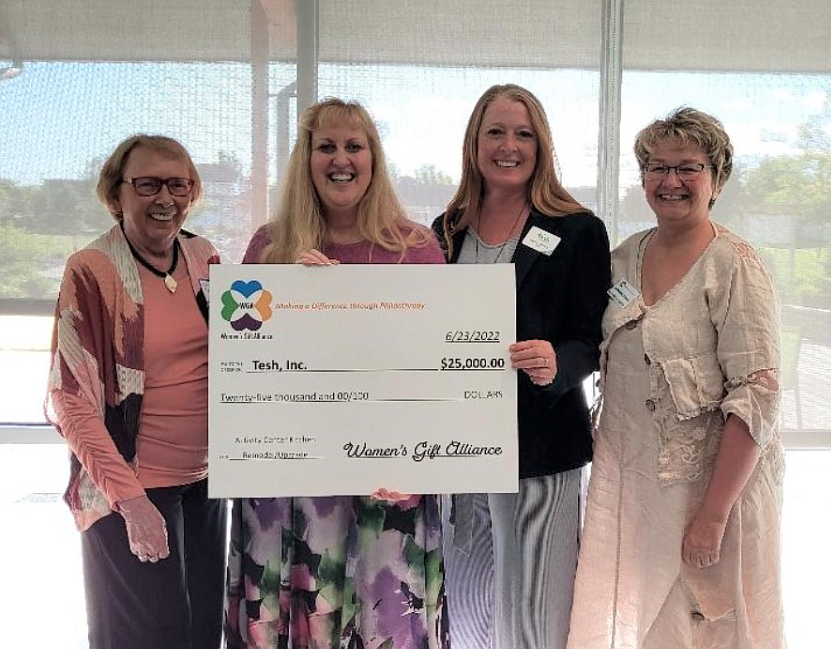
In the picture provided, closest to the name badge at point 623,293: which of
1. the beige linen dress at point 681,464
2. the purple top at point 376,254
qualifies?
the beige linen dress at point 681,464

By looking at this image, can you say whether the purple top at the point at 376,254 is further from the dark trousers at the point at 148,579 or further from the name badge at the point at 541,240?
the dark trousers at the point at 148,579

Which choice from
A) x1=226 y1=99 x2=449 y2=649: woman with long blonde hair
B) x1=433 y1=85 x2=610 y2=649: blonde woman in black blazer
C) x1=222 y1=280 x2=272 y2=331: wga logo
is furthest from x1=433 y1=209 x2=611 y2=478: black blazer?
x1=222 y1=280 x2=272 y2=331: wga logo

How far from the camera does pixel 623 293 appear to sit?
1566mm

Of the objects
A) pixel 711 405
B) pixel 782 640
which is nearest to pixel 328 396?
pixel 711 405

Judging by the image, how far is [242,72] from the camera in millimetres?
2307

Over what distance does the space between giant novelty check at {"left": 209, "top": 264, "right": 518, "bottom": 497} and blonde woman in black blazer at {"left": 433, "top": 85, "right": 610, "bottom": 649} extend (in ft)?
0.48

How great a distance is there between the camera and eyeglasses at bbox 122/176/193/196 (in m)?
1.54

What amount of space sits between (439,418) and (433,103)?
4.31 ft

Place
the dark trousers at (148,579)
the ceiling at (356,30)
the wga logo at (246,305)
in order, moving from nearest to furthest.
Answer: the wga logo at (246,305)
the dark trousers at (148,579)
the ceiling at (356,30)

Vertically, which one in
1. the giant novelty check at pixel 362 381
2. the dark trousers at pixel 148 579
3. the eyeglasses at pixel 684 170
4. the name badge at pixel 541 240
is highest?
the eyeglasses at pixel 684 170

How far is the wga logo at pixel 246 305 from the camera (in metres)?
1.40

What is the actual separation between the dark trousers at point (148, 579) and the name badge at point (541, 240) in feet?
3.16

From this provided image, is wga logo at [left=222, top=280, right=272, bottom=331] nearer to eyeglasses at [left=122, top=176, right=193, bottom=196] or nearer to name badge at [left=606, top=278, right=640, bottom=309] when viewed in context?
eyeglasses at [left=122, top=176, right=193, bottom=196]

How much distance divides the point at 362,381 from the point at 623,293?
25.1 inches
